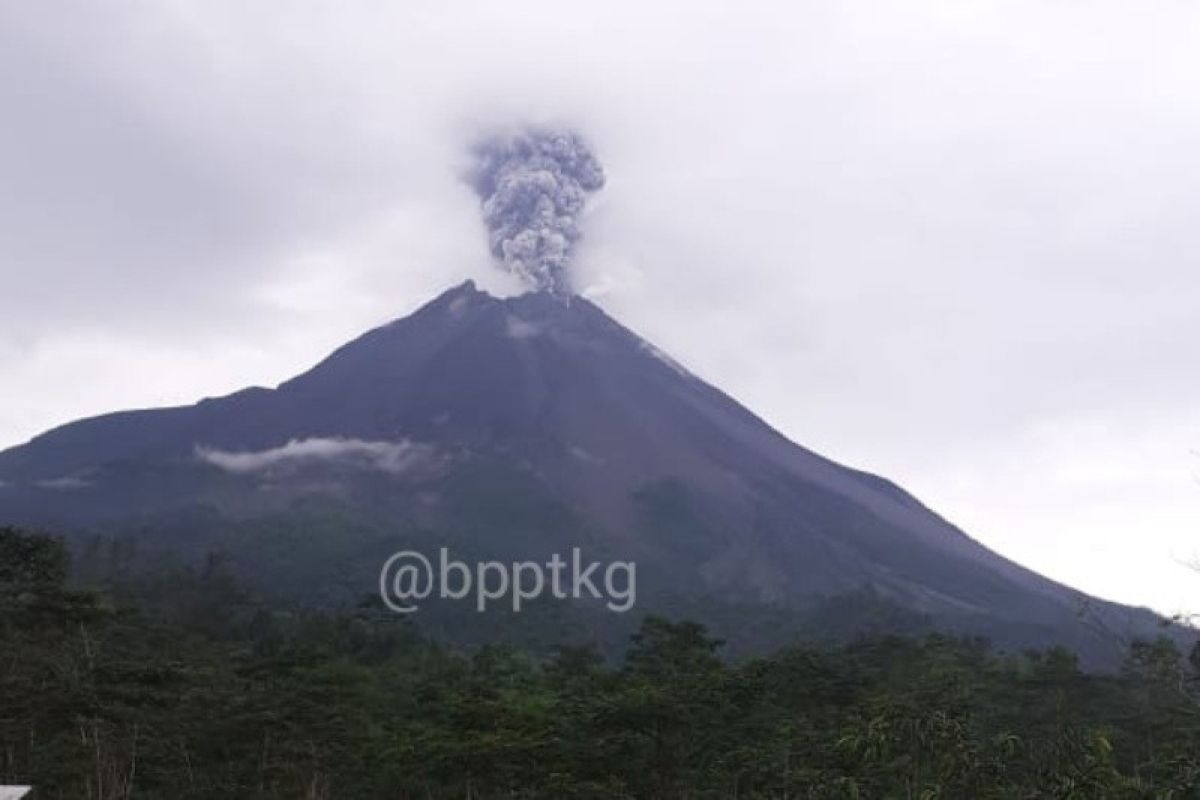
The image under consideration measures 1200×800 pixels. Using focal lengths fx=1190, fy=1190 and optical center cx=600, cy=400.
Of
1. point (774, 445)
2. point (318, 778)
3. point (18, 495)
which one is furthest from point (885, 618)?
point (18, 495)

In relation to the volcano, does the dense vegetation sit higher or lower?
lower

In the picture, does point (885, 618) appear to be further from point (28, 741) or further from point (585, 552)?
point (28, 741)

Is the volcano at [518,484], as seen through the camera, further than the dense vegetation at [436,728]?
Yes

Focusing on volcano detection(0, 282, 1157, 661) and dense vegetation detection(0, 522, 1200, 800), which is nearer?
dense vegetation detection(0, 522, 1200, 800)

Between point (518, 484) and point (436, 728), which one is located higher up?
point (518, 484)

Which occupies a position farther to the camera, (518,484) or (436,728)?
(518,484)

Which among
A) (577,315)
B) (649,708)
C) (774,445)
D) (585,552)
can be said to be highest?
(577,315)

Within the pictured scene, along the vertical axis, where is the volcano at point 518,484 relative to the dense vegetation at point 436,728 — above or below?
above

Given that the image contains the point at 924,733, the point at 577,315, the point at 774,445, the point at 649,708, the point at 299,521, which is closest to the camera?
the point at 924,733
